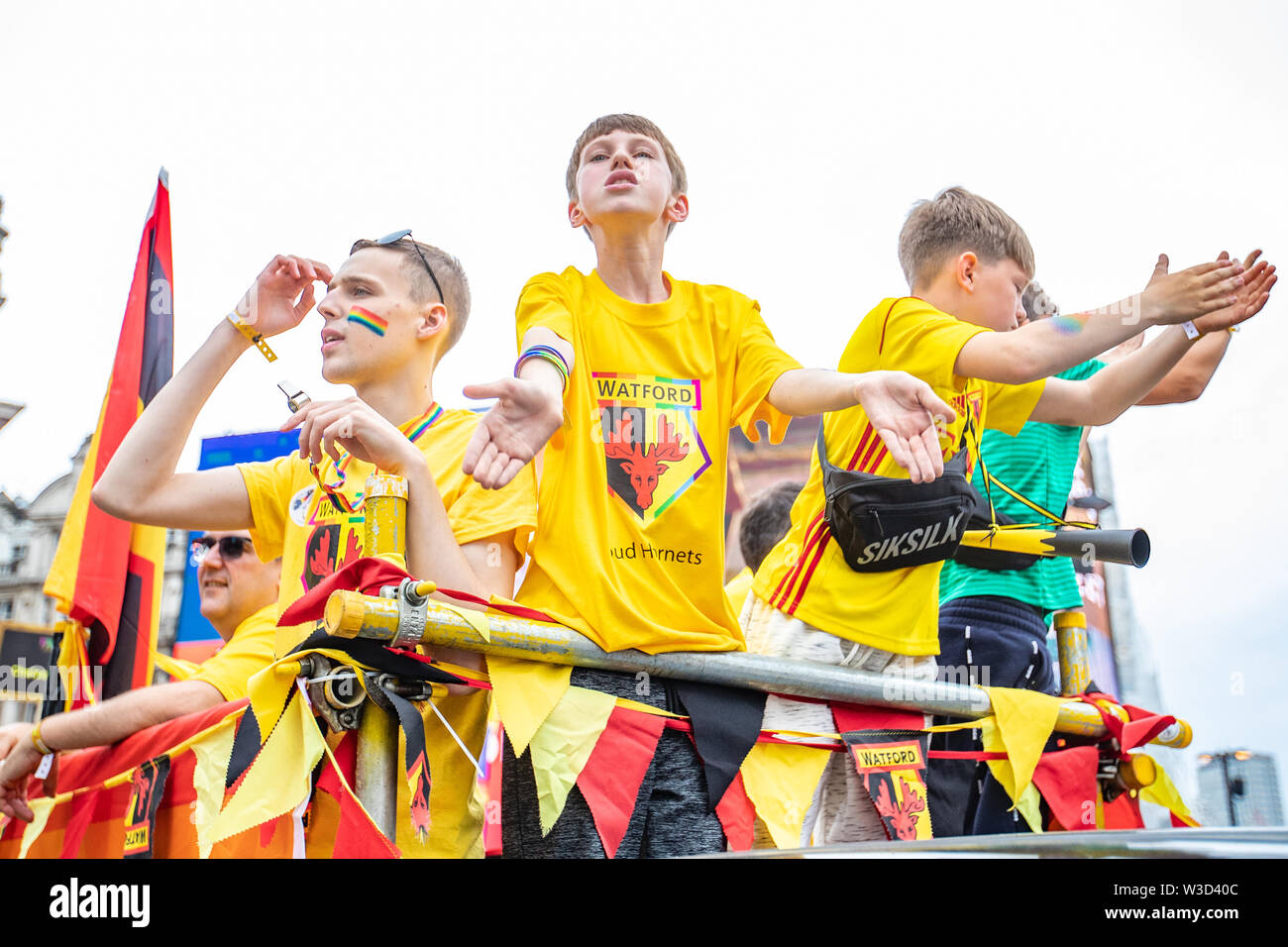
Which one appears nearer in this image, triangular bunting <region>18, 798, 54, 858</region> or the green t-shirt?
triangular bunting <region>18, 798, 54, 858</region>

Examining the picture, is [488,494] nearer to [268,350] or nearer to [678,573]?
[678,573]

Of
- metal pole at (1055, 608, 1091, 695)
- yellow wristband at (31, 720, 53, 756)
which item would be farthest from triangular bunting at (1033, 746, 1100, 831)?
yellow wristband at (31, 720, 53, 756)

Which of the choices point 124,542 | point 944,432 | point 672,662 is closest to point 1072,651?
point 944,432

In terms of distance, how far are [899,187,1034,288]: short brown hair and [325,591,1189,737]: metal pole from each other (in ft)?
3.16

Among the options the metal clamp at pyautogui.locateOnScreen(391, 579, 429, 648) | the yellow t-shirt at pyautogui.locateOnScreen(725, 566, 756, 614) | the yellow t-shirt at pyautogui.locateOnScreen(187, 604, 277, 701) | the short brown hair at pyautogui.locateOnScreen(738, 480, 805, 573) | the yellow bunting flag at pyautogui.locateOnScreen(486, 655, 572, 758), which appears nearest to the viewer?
the metal clamp at pyautogui.locateOnScreen(391, 579, 429, 648)

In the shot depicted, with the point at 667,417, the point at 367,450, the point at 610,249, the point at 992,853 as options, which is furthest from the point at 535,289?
the point at 992,853

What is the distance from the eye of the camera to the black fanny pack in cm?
224

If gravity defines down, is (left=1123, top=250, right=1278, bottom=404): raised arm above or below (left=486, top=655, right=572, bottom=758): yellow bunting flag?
above

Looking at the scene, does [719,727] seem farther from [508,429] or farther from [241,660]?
[241,660]

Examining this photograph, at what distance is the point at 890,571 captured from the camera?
230 cm

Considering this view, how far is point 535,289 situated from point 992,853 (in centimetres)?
153

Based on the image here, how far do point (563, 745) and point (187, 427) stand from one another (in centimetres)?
101

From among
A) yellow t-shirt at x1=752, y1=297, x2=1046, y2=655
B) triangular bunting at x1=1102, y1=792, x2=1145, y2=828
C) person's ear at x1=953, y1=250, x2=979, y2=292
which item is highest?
person's ear at x1=953, y1=250, x2=979, y2=292

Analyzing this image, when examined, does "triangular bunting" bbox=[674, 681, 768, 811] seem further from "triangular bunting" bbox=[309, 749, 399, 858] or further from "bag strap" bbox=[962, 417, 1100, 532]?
"bag strap" bbox=[962, 417, 1100, 532]
